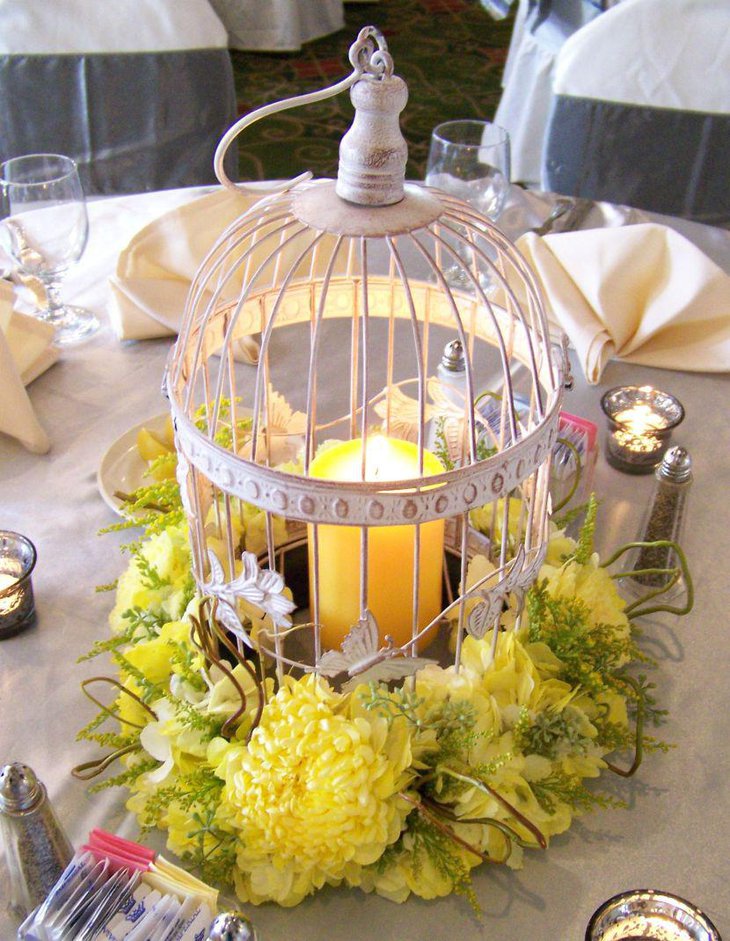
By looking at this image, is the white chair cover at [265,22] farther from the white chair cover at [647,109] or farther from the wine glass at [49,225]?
the wine glass at [49,225]

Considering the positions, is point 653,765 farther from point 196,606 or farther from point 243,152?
point 243,152

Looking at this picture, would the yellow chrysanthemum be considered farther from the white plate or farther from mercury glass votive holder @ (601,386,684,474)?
mercury glass votive holder @ (601,386,684,474)

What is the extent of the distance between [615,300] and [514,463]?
0.58 metres

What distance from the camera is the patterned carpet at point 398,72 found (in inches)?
119

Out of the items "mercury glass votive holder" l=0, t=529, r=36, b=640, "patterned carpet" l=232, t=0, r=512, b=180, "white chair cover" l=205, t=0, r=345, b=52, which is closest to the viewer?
"mercury glass votive holder" l=0, t=529, r=36, b=640

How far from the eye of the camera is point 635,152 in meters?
2.04

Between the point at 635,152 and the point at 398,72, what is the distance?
6.11 ft

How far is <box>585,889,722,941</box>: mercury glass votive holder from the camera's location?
0.57 m

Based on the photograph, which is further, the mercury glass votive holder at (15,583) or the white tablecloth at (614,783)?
the mercury glass votive holder at (15,583)

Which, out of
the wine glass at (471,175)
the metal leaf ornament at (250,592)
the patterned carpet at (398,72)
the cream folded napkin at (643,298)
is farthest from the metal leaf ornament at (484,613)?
the patterned carpet at (398,72)

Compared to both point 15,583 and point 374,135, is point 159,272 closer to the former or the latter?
point 15,583

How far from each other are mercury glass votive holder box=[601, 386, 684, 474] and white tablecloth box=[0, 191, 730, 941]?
0.7 inches

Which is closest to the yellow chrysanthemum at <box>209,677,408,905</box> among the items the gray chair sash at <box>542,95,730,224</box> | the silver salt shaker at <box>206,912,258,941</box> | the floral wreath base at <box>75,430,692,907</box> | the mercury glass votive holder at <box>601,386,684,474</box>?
the floral wreath base at <box>75,430,692,907</box>

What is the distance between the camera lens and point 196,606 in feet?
2.35
